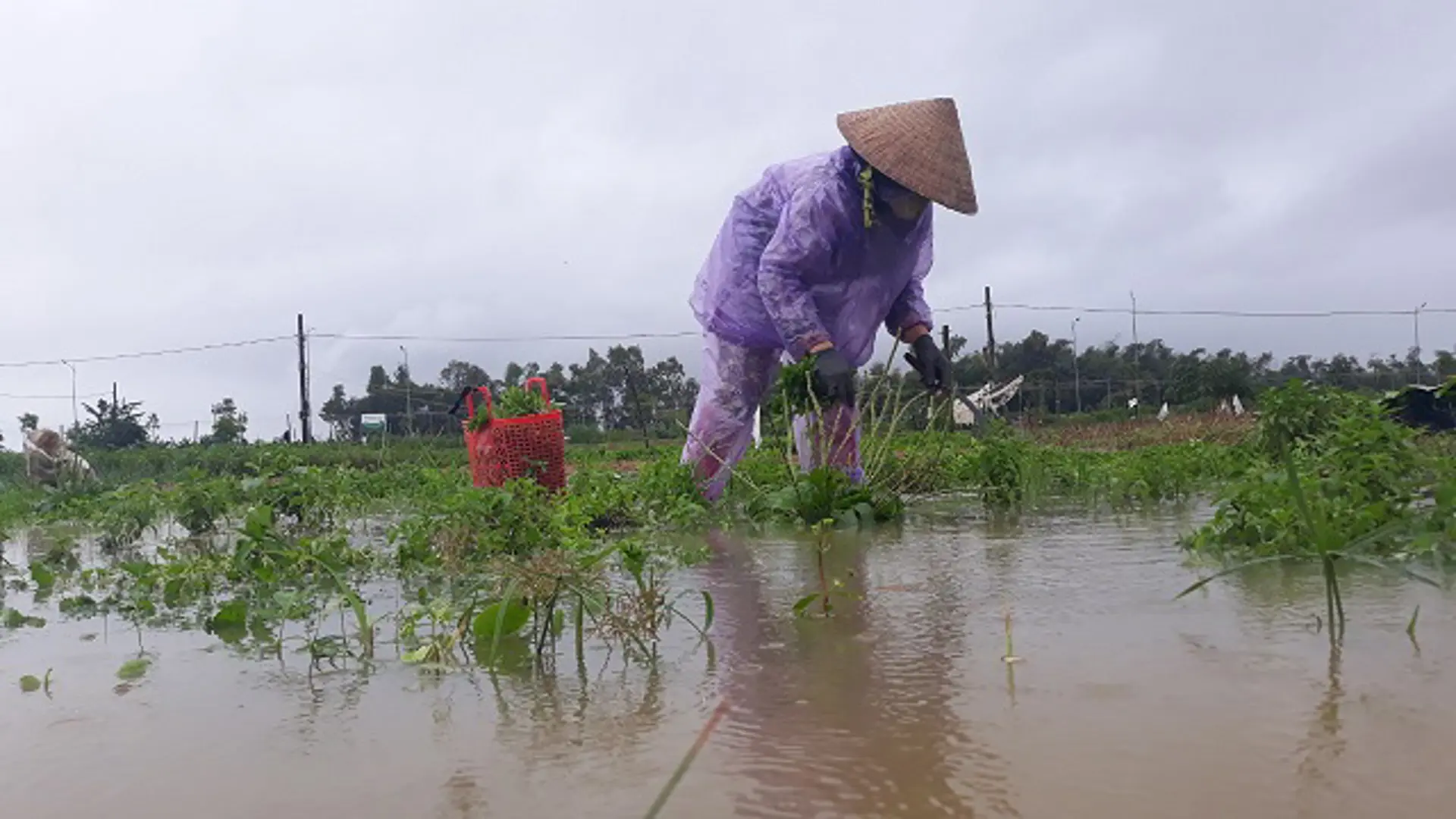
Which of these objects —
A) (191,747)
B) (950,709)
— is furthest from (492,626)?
(950,709)

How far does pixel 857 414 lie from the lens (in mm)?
5062

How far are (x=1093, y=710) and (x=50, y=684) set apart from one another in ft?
5.36

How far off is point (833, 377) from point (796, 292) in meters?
0.39

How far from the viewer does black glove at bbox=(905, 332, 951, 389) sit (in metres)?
5.11

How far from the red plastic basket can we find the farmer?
788 mm

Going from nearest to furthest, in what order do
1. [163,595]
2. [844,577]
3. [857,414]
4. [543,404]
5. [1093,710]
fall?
1. [1093,710]
2. [844,577]
3. [163,595]
4. [857,414]
5. [543,404]

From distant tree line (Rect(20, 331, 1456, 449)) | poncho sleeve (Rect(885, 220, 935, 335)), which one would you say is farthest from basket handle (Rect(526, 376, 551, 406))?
distant tree line (Rect(20, 331, 1456, 449))

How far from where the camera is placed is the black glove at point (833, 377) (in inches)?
174

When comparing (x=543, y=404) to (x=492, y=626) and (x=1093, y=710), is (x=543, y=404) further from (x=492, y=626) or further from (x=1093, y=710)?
(x=1093, y=710)

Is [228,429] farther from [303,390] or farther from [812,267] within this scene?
[812,267]

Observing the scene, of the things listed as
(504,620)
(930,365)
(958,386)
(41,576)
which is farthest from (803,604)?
(958,386)

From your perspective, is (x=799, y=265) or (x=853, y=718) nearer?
(x=853, y=718)

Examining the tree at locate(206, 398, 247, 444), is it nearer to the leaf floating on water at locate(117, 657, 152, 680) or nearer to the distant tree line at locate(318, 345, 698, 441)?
the distant tree line at locate(318, 345, 698, 441)

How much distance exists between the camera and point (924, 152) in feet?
14.0
